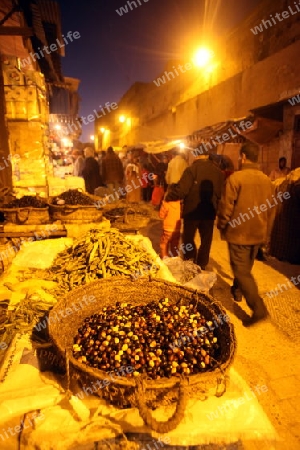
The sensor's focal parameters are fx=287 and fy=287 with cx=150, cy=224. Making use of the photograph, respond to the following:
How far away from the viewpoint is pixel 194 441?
5.26 ft

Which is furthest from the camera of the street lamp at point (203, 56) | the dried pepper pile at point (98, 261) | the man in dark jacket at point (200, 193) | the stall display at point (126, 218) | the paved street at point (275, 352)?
the street lamp at point (203, 56)

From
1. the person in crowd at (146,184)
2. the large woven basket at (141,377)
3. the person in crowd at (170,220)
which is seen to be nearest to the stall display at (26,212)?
the person in crowd at (170,220)

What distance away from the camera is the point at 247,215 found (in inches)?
162

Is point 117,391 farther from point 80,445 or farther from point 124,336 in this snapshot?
point 124,336

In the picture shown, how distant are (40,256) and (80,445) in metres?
2.86

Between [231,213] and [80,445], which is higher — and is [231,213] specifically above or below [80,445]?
above

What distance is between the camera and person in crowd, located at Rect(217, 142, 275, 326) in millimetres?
4098

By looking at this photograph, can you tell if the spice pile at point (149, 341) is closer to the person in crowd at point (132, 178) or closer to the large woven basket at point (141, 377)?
the large woven basket at point (141, 377)

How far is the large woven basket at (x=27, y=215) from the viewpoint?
4.97 metres

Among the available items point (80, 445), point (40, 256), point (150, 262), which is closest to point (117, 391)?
point (80, 445)

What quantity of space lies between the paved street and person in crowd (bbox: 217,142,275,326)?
0.32m

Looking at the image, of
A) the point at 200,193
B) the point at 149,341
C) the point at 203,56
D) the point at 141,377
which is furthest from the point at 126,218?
the point at 203,56

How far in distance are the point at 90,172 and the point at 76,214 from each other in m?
5.26

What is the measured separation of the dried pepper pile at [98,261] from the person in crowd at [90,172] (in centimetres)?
639
